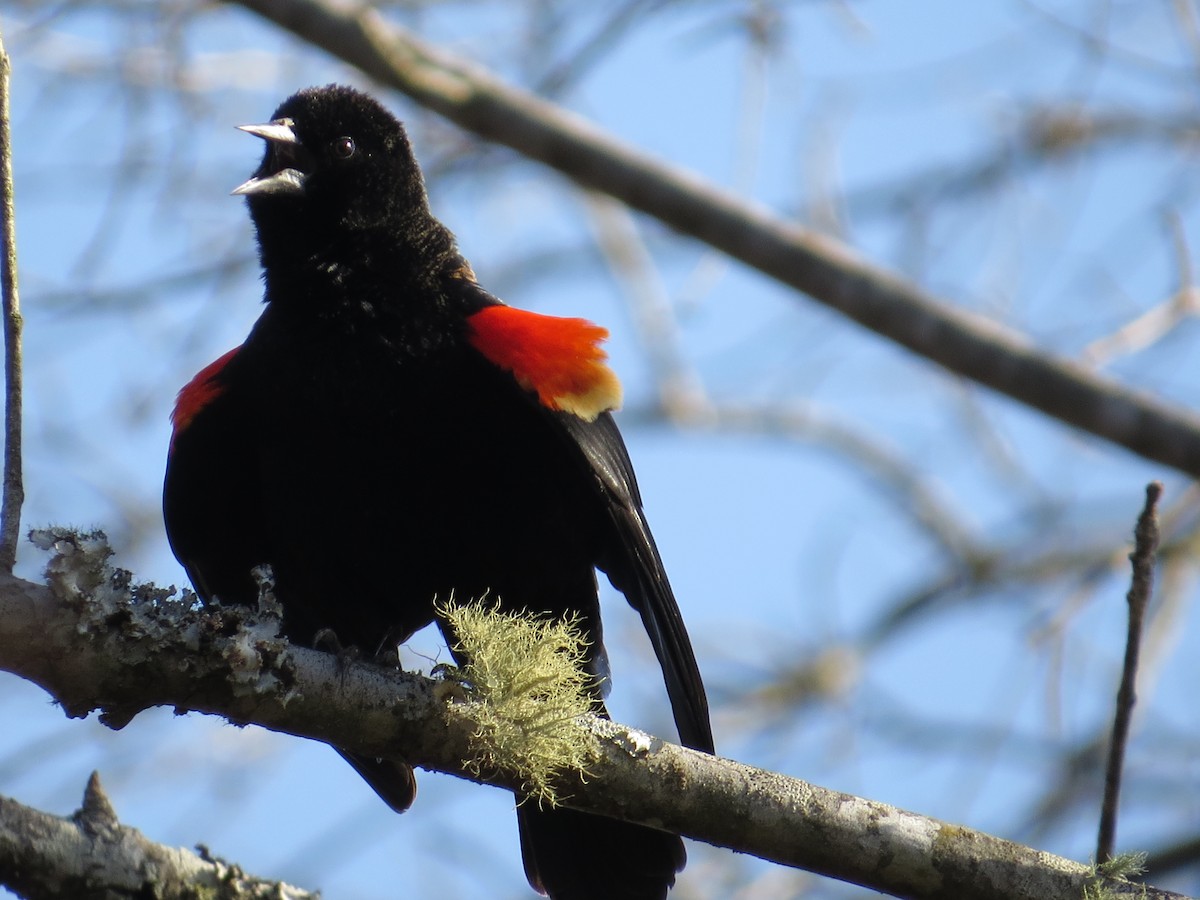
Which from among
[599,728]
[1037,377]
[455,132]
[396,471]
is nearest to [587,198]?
[455,132]

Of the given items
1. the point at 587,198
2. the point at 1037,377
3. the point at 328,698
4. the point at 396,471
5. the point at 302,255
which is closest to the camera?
the point at 328,698

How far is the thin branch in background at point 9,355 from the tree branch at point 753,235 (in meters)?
2.99

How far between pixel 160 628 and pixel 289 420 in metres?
1.13

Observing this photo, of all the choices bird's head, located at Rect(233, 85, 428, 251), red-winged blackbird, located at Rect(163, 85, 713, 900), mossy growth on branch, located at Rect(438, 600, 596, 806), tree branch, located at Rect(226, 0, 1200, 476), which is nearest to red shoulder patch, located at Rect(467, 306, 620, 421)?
red-winged blackbird, located at Rect(163, 85, 713, 900)

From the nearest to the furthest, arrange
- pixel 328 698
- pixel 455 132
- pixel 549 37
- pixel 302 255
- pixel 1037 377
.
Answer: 1. pixel 328 698
2. pixel 302 255
3. pixel 1037 377
4. pixel 549 37
5. pixel 455 132

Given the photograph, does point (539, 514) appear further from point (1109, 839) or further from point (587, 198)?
point (587, 198)

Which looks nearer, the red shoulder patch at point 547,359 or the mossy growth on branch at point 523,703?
the mossy growth on branch at point 523,703

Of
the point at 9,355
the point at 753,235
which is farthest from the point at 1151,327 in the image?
the point at 9,355

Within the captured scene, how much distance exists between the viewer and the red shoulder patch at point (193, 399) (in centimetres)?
325

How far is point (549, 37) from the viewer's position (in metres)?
5.35

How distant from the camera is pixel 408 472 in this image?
120 inches

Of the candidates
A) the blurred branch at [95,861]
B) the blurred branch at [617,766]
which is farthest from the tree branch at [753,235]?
the blurred branch at [95,861]

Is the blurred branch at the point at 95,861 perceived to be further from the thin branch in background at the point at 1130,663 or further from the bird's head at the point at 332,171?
the bird's head at the point at 332,171

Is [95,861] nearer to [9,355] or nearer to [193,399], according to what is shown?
[9,355]
